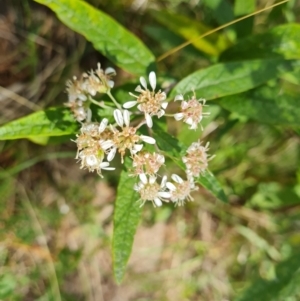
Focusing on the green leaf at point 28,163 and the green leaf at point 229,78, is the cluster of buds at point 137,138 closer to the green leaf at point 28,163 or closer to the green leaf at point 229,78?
the green leaf at point 229,78

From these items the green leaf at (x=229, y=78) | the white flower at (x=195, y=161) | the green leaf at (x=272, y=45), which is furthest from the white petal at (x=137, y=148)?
the green leaf at (x=272, y=45)

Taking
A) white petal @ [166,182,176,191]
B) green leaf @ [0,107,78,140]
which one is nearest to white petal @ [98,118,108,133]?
green leaf @ [0,107,78,140]

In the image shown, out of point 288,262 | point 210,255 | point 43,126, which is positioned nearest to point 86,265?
point 210,255

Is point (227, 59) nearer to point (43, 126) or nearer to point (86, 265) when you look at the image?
point (43, 126)

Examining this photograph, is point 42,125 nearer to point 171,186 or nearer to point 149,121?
point 149,121

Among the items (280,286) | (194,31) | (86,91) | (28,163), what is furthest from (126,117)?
(280,286)
